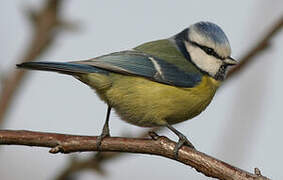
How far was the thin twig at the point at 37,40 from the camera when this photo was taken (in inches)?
96.8

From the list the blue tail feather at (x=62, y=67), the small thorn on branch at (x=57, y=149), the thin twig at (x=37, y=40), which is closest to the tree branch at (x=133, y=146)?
the small thorn on branch at (x=57, y=149)

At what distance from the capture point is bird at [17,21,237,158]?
266 cm

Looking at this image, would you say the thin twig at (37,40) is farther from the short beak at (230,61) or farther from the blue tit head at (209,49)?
the short beak at (230,61)

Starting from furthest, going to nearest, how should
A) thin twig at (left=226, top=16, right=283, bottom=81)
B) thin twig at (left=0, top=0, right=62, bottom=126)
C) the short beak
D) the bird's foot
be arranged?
the short beak, thin twig at (left=226, top=16, right=283, bottom=81), thin twig at (left=0, top=0, right=62, bottom=126), the bird's foot

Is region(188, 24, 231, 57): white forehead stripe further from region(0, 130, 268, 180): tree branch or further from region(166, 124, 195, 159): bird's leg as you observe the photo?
region(0, 130, 268, 180): tree branch

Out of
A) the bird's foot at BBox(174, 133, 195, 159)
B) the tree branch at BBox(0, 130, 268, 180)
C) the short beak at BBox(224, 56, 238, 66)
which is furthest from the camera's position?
the short beak at BBox(224, 56, 238, 66)

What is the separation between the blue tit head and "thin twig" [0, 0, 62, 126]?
2.51 ft

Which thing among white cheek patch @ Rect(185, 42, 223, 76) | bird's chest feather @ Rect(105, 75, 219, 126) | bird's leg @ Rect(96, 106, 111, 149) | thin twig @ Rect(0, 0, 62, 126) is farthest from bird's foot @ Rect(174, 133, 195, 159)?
thin twig @ Rect(0, 0, 62, 126)

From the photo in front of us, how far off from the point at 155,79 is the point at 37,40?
596mm

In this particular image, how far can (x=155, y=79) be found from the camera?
2.77m

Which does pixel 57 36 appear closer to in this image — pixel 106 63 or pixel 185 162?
pixel 106 63

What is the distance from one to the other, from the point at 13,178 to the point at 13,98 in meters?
3.64

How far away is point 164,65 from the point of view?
2912 mm

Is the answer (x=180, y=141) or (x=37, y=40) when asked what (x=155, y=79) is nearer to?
(x=180, y=141)
